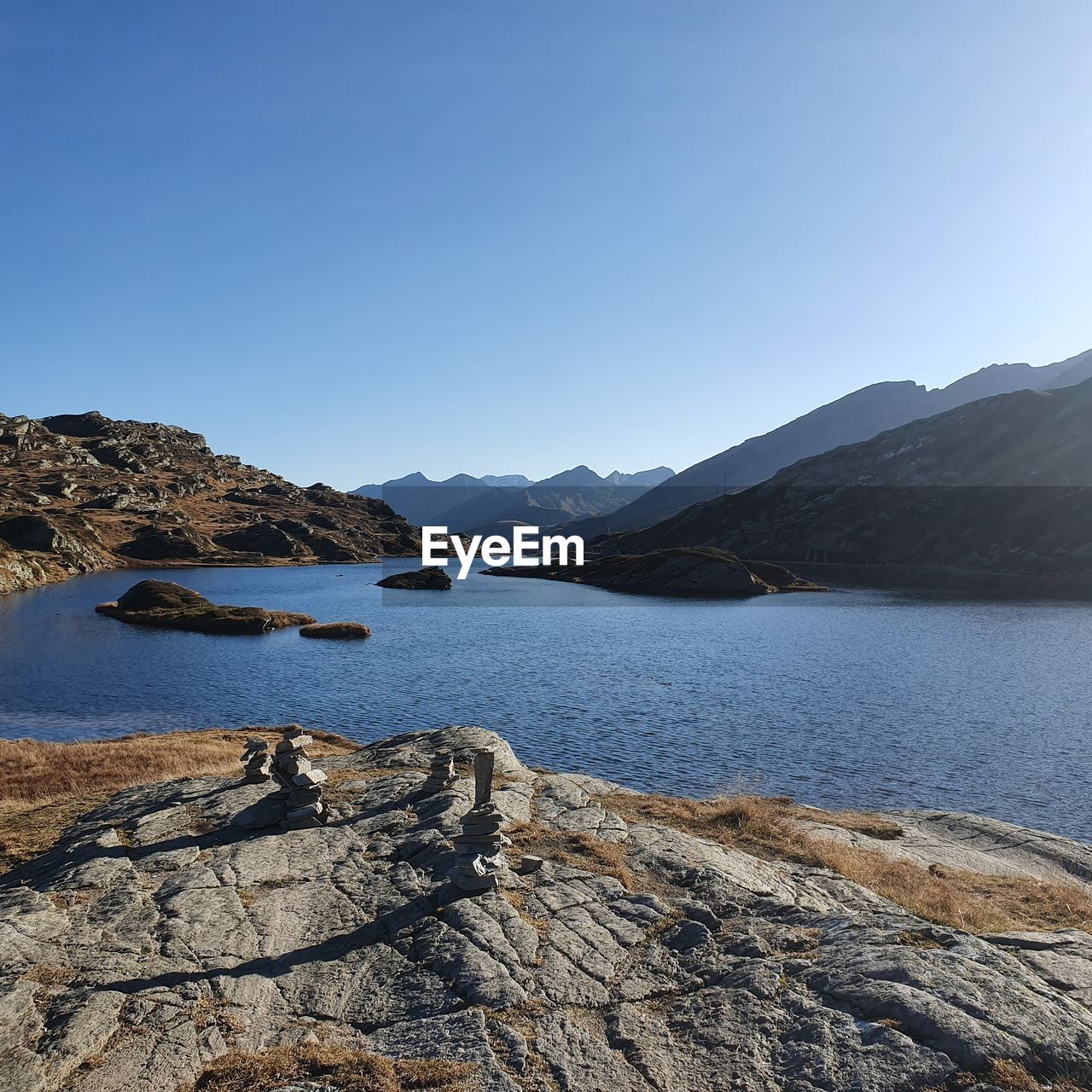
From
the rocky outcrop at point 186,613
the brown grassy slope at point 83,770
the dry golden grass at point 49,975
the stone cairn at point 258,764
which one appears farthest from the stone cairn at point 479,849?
the rocky outcrop at point 186,613

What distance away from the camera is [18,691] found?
65.0 m

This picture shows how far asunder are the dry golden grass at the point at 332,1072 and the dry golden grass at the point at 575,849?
8910 mm

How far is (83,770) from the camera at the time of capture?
120ft

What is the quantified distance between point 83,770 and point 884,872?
118 ft

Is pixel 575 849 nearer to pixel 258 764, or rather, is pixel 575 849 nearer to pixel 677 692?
pixel 258 764

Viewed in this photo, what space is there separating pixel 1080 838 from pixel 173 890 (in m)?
38.7

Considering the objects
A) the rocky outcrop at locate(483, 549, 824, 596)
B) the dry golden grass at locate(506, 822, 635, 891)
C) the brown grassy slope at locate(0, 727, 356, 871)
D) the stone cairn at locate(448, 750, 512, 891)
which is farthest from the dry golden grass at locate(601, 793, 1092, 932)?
the rocky outcrop at locate(483, 549, 824, 596)

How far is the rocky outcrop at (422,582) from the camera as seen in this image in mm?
178750

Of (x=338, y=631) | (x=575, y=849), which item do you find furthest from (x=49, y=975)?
(x=338, y=631)

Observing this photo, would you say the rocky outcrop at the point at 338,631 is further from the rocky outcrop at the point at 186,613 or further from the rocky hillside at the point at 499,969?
the rocky hillside at the point at 499,969

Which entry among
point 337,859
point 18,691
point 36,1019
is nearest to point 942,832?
point 337,859

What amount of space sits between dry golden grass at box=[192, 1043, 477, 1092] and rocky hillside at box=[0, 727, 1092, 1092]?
1.7 inches

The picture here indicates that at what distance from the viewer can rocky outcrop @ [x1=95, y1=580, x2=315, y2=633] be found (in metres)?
105

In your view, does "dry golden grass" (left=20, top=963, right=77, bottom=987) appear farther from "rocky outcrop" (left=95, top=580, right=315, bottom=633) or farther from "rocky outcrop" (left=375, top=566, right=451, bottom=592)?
"rocky outcrop" (left=375, top=566, right=451, bottom=592)
